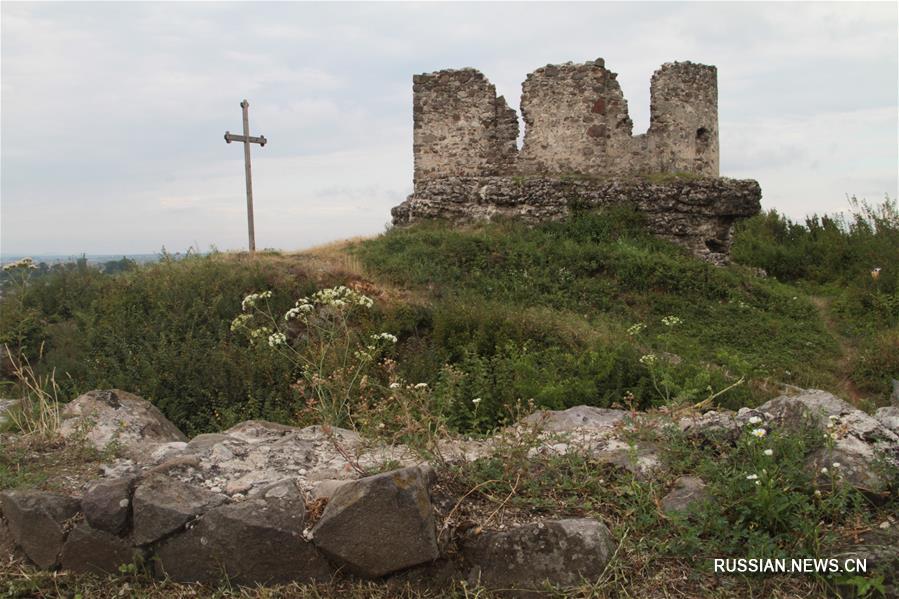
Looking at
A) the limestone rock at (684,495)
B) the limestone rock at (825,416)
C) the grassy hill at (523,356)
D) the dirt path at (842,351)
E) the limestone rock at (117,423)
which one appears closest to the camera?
the grassy hill at (523,356)

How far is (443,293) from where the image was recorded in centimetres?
1056

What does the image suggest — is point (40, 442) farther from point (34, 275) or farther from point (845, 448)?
point (34, 275)

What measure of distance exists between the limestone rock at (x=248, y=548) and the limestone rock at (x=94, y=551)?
21 cm

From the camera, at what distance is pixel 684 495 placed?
12.0 ft

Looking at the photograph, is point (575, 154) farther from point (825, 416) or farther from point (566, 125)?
point (825, 416)

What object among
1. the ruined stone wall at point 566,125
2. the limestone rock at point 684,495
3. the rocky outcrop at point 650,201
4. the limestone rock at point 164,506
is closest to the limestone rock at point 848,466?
the limestone rock at point 684,495

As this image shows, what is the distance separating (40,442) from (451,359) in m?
4.77

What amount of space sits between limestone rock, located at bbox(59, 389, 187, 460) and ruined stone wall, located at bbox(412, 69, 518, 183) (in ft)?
35.6

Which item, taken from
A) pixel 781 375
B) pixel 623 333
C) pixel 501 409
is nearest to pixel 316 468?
pixel 501 409

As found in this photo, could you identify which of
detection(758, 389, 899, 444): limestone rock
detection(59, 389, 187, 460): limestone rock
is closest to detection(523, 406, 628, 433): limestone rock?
detection(758, 389, 899, 444): limestone rock

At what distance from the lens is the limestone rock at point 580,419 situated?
4841mm

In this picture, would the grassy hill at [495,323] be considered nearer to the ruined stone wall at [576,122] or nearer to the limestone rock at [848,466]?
the limestone rock at [848,466]

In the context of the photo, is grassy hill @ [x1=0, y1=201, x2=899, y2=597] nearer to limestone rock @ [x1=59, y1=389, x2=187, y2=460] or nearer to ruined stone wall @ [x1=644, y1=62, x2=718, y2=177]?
limestone rock @ [x1=59, y1=389, x2=187, y2=460]

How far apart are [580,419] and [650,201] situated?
9929mm
